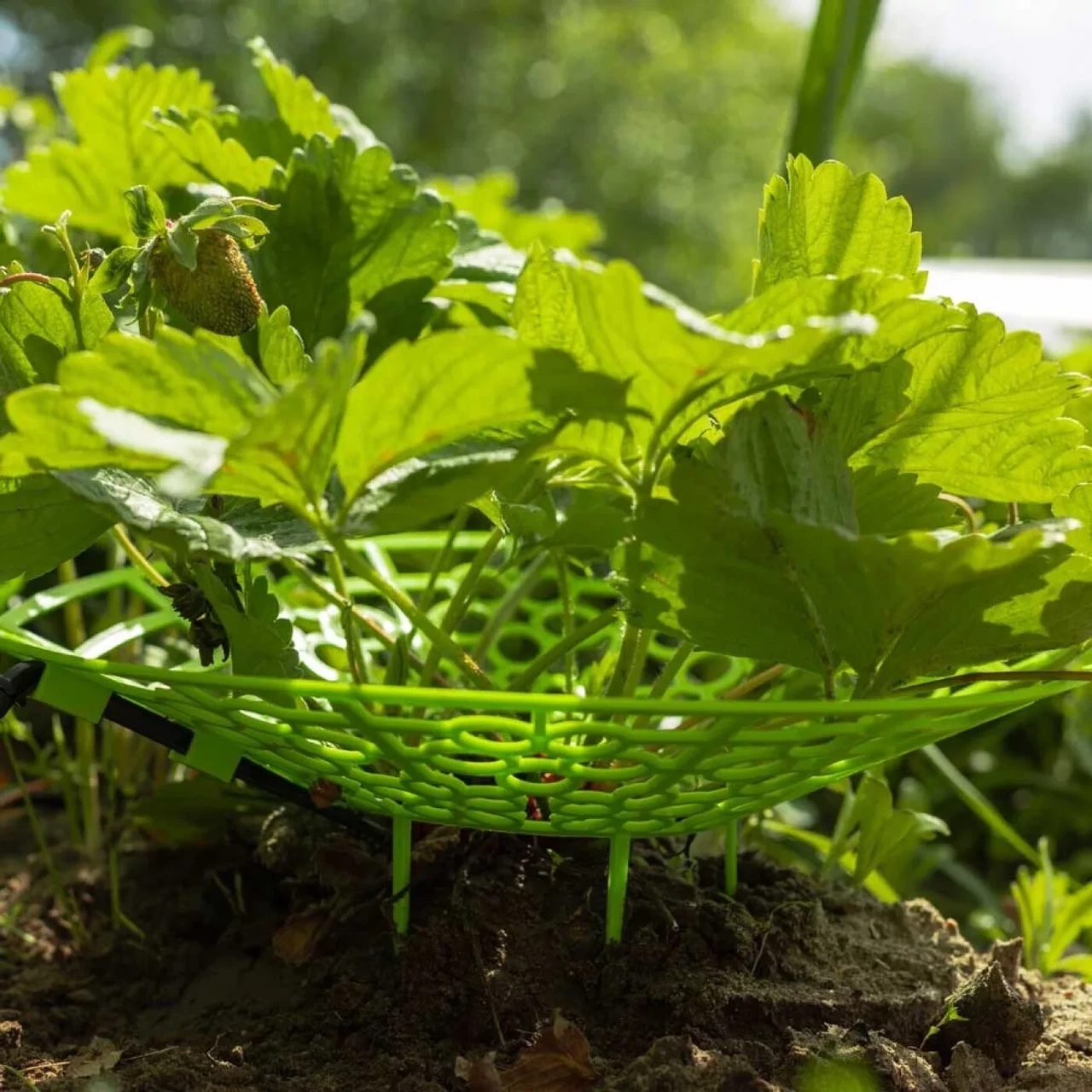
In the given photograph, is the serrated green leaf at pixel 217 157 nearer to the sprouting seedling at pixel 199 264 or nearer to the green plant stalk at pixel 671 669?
the sprouting seedling at pixel 199 264

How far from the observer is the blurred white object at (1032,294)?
1.37 metres

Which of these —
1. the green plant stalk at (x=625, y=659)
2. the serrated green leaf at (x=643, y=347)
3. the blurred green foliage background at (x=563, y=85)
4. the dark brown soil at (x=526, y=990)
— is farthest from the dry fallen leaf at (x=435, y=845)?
the blurred green foliage background at (x=563, y=85)

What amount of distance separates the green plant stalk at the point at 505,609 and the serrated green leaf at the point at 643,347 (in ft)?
0.58

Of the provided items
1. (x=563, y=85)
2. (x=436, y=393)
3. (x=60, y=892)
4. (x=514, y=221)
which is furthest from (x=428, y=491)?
(x=563, y=85)

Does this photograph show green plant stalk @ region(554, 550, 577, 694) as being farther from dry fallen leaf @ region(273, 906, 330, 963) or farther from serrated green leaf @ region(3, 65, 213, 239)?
serrated green leaf @ region(3, 65, 213, 239)

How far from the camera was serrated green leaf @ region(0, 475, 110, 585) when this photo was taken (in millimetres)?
380

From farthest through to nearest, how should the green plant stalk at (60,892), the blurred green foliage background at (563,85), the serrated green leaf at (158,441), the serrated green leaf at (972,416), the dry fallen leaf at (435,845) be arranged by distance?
the blurred green foliage background at (563,85) → the green plant stalk at (60,892) → the dry fallen leaf at (435,845) → the serrated green leaf at (972,416) → the serrated green leaf at (158,441)

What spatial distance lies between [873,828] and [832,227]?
0.30m

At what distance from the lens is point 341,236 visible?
1.66 feet

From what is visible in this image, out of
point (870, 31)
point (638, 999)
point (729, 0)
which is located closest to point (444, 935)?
point (638, 999)

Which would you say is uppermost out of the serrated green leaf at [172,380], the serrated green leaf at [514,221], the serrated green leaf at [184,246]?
the serrated green leaf at [514,221]

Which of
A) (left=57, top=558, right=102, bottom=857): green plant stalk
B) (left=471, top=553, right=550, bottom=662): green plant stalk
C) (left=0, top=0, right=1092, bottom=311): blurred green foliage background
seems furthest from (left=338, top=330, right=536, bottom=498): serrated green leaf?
(left=0, top=0, right=1092, bottom=311): blurred green foliage background

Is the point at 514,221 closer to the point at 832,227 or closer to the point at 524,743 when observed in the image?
the point at 832,227

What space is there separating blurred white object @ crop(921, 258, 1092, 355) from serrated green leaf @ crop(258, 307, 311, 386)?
3.09 feet
